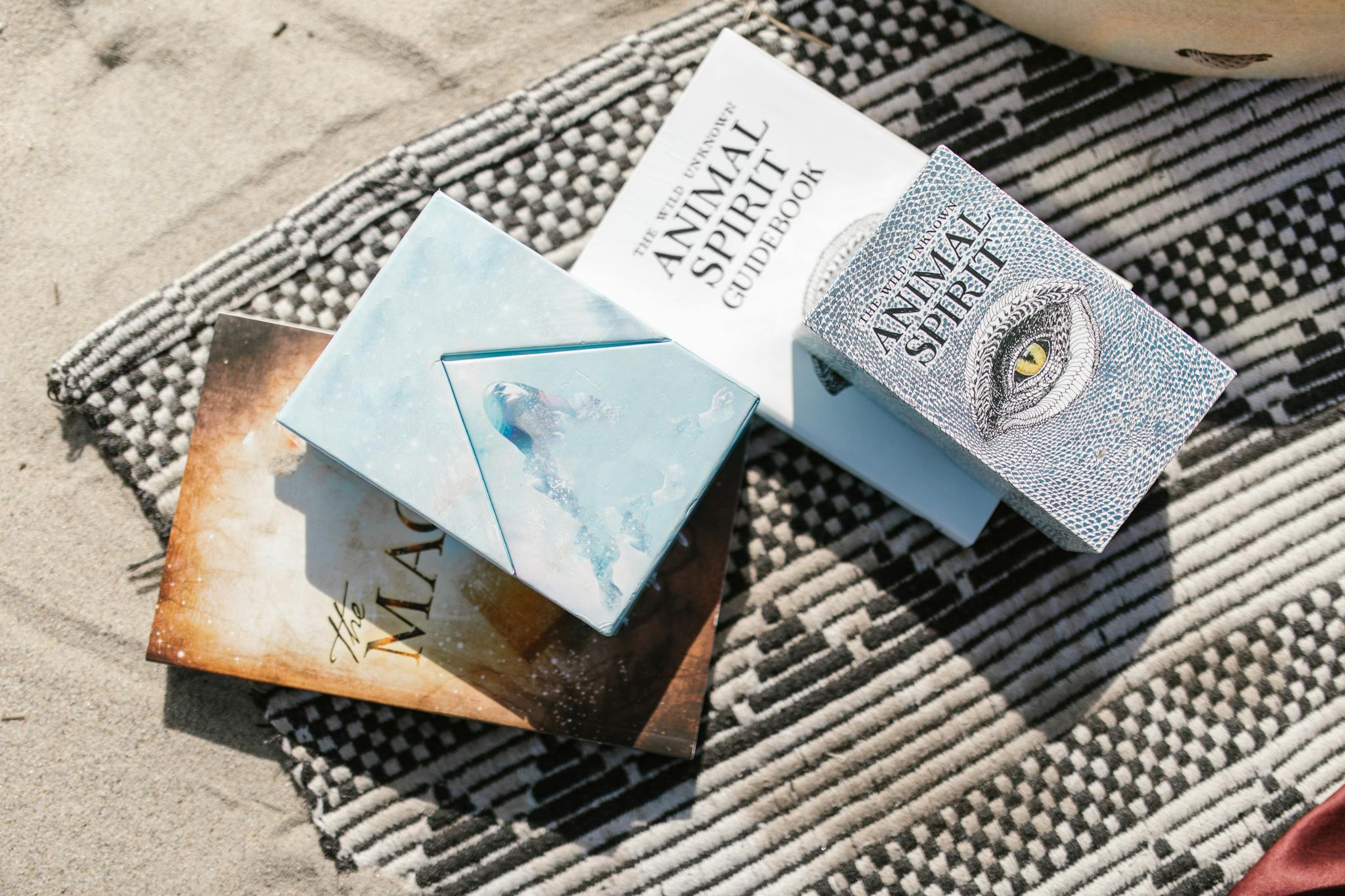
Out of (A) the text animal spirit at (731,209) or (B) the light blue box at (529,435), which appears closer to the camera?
(B) the light blue box at (529,435)

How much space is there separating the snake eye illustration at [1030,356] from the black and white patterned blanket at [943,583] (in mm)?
190

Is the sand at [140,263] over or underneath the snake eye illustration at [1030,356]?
underneath

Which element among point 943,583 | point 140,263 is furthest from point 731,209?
point 140,263

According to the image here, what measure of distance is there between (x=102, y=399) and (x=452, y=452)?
0.37 metres

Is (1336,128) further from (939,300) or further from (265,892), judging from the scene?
(265,892)

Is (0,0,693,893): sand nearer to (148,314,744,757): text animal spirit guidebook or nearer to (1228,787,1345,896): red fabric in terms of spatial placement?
(148,314,744,757): text animal spirit guidebook

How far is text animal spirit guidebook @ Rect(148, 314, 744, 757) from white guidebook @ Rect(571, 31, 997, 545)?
0.20 meters

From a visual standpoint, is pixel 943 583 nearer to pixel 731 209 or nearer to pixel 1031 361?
pixel 1031 361

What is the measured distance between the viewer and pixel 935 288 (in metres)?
0.59

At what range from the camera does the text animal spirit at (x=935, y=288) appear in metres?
0.59

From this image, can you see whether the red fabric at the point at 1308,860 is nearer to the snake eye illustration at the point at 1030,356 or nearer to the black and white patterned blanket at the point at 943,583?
the black and white patterned blanket at the point at 943,583

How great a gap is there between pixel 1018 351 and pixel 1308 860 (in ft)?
1.63

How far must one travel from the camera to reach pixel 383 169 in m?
0.75

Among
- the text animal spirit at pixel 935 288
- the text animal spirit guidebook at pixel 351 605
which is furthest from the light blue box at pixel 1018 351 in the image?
the text animal spirit guidebook at pixel 351 605
